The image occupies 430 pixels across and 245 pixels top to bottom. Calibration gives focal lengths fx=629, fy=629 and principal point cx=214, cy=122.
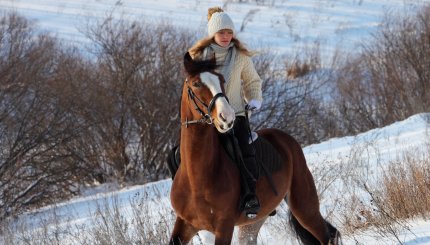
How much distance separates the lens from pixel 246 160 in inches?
189

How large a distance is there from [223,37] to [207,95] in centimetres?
88

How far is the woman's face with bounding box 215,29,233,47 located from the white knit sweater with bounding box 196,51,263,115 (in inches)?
3.7

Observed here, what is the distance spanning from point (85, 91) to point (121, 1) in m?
10.2

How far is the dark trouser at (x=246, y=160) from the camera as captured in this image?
4.70m

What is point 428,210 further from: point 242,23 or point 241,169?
point 242,23

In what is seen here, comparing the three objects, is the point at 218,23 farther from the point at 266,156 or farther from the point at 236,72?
the point at 266,156

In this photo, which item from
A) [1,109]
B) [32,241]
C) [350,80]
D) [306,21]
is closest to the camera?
[32,241]

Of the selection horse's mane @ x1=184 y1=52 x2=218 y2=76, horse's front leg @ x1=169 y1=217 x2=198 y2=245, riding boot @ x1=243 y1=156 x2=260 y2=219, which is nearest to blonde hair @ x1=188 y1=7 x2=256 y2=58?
horse's mane @ x1=184 y1=52 x2=218 y2=76

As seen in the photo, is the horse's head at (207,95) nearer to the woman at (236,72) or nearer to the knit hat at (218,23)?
the woman at (236,72)

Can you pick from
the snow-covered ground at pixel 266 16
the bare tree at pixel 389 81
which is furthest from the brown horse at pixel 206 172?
the snow-covered ground at pixel 266 16

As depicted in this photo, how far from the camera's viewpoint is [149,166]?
1719 cm

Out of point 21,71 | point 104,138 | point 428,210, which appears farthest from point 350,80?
point 428,210

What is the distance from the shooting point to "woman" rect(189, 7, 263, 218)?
4805mm

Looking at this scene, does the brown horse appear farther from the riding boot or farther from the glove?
the glove
